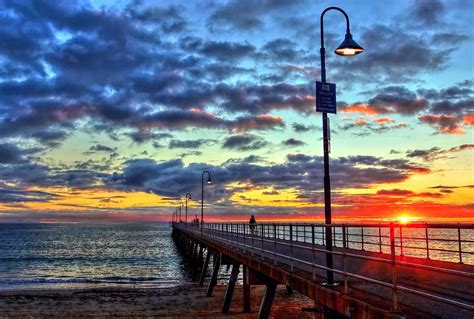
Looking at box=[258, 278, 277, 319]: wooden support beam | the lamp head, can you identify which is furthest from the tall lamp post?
box=[258, 278, 277, 319]: wooden support beam

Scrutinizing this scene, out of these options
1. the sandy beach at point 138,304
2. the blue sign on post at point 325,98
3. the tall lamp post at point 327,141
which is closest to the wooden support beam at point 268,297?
the sandy beach at point 138,304

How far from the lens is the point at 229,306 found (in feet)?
68.0

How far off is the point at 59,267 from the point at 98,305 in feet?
104

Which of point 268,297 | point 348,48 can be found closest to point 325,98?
point 348,48

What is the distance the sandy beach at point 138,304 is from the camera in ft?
67.9

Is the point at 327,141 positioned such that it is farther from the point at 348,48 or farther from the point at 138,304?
the point at 138,304

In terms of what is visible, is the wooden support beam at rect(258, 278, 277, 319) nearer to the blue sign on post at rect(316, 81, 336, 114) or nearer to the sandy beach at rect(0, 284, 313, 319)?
the sandy beach at rect(0, 284, 313, 319)

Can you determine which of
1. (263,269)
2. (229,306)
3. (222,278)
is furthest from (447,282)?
(222,278)

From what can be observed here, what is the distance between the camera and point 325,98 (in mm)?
10367

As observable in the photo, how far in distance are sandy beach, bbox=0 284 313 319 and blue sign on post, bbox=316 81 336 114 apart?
452 inches

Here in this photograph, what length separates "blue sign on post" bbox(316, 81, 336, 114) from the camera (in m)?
10.3

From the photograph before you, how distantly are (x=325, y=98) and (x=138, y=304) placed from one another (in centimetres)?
1754

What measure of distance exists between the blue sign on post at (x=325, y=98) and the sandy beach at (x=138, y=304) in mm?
11476

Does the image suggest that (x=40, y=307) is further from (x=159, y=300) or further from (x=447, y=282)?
(x=447, y=282)
